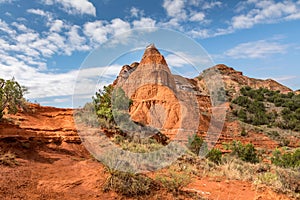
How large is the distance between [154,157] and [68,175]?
3373mm

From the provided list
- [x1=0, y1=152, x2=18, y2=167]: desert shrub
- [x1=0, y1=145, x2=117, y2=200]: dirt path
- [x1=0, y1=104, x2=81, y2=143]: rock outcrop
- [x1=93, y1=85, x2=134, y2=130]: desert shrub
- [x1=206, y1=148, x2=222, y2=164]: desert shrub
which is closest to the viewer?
[x1=0, y1=145, x2=117, y2=200]: dirt path

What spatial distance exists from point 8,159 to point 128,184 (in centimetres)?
362

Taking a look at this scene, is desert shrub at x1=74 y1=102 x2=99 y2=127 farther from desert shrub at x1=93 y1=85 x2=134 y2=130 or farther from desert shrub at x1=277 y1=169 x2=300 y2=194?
desert shrub at x1=277 y1=169 x2=300 y2=194

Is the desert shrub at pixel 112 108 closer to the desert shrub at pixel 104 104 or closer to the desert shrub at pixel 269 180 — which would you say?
the desert shrub at pixel 104 104

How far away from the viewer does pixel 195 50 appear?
844cm

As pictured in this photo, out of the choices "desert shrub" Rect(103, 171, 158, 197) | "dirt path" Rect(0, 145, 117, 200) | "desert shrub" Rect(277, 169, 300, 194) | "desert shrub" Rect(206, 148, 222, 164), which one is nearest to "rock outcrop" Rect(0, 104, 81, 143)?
"dirt path" Rect(0, 145, 117, 200)

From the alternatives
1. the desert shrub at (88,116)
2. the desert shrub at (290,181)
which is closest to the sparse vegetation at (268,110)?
the desert shrub at (88,116)

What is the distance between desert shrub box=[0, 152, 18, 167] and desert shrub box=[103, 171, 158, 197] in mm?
2884

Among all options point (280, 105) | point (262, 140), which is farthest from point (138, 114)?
point (280, 105)

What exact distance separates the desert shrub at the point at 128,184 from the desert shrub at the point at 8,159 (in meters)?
2.88

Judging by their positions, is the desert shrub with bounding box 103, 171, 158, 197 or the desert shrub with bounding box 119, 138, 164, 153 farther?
the desert shrub with bounding box 119, 138, 164, 153

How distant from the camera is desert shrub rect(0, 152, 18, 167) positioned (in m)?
6.85

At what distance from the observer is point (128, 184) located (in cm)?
595

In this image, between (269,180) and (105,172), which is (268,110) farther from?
(105,172)
